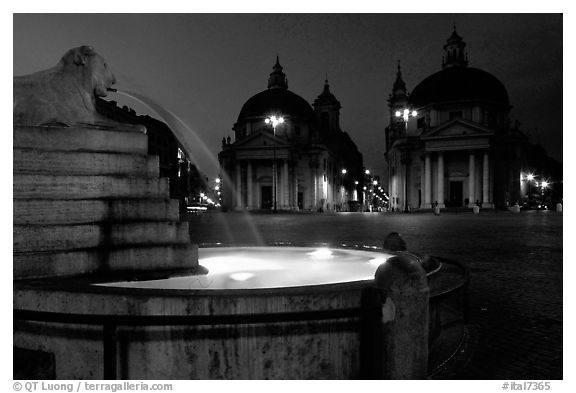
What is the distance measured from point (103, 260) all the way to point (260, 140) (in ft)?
210

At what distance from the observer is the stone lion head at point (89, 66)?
5398 millimetres

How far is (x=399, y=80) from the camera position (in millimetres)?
89375

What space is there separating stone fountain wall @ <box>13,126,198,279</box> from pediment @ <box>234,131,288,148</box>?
62.5 meters

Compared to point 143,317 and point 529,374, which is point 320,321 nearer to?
point 143,317

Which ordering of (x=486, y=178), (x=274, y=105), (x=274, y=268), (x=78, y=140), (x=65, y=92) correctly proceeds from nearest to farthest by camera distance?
(x=78, y=140) < (x=65, y=92) < (x=274, y=268) < (x=486, y=178) < (x=274, y=105)

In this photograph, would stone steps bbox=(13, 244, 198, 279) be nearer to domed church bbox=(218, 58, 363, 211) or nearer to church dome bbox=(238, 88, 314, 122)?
domed church bbox=(218, 58, 363, 211)

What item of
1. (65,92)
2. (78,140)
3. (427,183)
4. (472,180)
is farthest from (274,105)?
(78,140)

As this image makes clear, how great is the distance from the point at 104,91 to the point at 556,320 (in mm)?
6182

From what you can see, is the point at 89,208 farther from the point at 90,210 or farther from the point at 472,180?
the point at 472,180

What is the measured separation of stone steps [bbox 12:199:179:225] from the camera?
4.49 m

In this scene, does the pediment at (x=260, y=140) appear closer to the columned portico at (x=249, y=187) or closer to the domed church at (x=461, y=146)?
the columned portico at (x=249, y=187)

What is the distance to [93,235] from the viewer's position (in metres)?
4.70

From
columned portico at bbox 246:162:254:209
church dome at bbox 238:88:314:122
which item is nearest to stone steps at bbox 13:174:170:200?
columned portico at bbox 246:162:254:209

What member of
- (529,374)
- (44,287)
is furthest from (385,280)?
(44,287)
